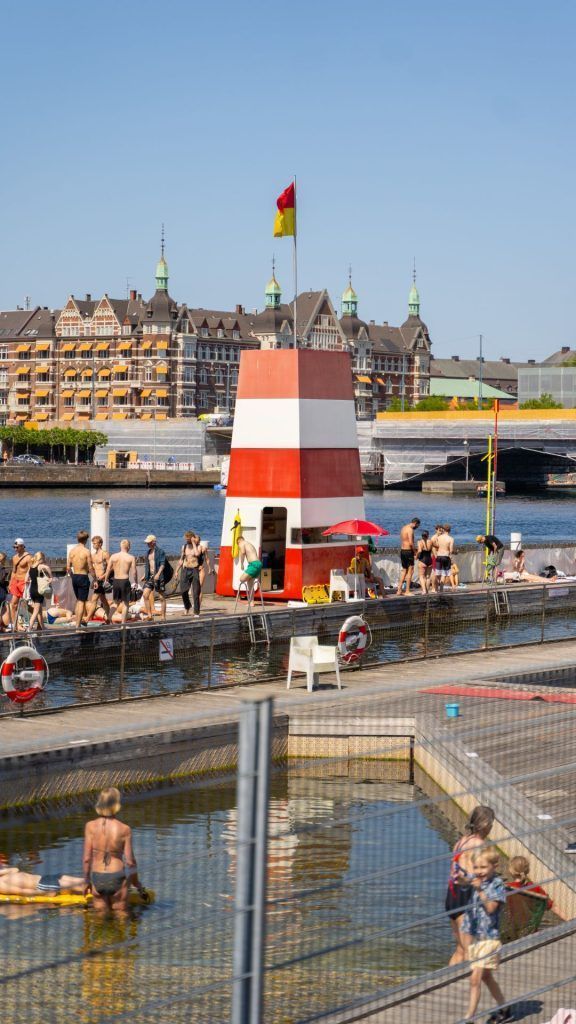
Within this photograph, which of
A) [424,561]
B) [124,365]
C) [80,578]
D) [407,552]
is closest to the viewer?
[80,578]

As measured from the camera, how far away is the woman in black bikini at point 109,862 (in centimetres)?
594

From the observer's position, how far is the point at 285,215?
2666 centimetres

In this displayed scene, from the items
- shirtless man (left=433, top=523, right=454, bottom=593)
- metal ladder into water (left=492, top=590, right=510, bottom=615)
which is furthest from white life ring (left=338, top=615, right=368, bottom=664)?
shirtless man (left=433, top=523, right=454, bottom=593)

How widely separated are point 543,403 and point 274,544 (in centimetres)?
14989

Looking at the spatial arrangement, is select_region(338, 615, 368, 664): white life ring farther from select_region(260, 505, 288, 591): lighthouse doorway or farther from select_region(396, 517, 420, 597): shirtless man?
select_region(396, 517, 420, 597): shirtless man

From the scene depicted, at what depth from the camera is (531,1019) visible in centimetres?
636

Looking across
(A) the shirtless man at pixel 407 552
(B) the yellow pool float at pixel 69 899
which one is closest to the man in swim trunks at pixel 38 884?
(B) the yellow pool float at pixel 69 899

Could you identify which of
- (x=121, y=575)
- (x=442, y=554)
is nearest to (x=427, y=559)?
(x=442, y=554)

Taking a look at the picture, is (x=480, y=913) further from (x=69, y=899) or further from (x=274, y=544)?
(x=274, y=544)

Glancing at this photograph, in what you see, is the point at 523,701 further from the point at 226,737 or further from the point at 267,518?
the point at 267,518

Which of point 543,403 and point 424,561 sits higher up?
point 543,403

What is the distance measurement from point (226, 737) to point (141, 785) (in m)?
1.30

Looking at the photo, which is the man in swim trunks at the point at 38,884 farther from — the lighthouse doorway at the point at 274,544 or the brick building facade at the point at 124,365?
the brick building facade at the point at 124,365

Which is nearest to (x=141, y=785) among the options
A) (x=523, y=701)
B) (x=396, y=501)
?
(x=523, y=701)
